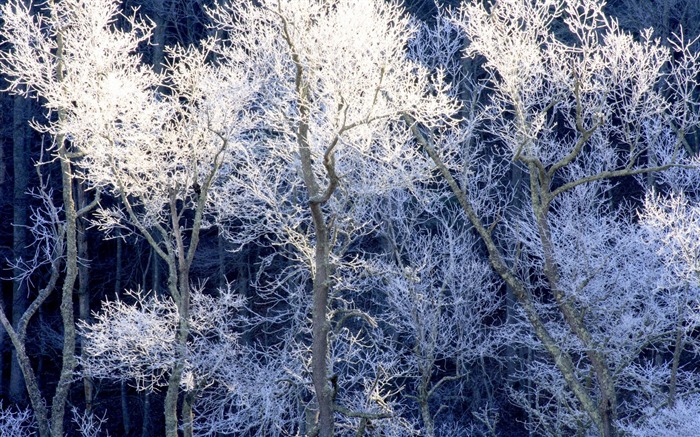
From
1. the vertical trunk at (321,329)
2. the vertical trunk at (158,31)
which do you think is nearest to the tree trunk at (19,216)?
the vertical trunk at (158,31)

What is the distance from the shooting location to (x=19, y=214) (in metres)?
16.8

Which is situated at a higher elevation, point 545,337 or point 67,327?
point 67,327

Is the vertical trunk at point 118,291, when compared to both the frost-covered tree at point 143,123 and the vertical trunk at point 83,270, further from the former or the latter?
the frost-covered tree at point 143,123

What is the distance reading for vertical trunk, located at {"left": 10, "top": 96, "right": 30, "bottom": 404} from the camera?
16.4 m

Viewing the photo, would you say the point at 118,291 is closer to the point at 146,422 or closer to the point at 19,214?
the point at 19,214

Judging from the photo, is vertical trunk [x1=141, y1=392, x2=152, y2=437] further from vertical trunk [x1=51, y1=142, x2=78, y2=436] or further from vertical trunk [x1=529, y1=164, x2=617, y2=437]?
vertical trunk [x1=529, y1=164, x2=617, y2=437]

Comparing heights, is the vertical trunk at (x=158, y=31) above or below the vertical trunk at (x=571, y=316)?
above

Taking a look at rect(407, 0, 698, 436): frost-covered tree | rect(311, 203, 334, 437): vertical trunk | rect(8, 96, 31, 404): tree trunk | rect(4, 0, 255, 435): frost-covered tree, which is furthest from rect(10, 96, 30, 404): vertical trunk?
rect(407, 0, 698, 436): frost-covered tree

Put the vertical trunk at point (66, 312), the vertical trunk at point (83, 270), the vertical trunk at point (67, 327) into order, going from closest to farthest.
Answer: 1. the vertical trunk at point (66, 312)
2. the vertical trunk at point (67, 327)
3. the vertical trunk at point (83, 270)

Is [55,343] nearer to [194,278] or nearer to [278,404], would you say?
[194,278]

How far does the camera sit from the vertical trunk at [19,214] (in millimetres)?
16422

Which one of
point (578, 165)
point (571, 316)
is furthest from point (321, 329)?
point (578, 165)

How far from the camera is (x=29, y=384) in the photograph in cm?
1223

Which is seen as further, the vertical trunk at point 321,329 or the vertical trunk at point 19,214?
the vertical trunk at point 19,214
